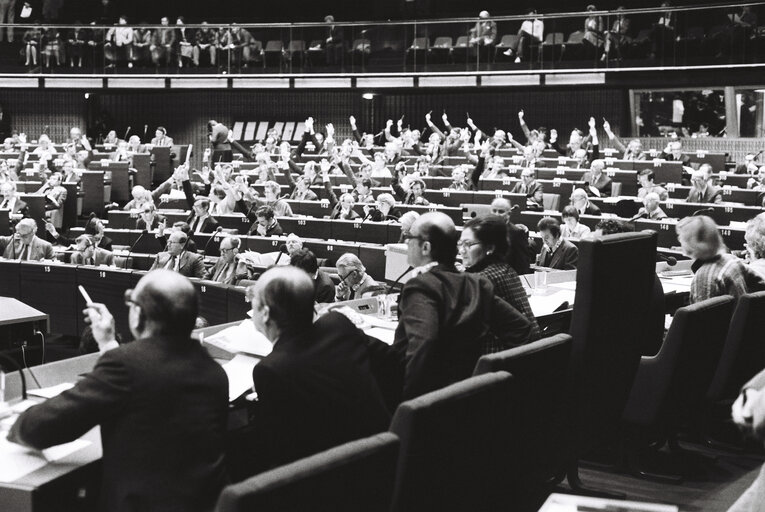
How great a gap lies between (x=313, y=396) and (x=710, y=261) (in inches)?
104

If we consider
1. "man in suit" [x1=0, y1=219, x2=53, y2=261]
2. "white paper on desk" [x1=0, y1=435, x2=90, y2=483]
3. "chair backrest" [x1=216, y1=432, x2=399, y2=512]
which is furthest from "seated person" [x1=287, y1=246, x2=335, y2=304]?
"man in suit" [x1=0, y1=219, x2=53, y2=261]

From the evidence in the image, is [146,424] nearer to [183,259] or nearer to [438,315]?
[438,315]

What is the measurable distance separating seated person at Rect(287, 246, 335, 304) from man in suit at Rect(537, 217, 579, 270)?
185 centimetres

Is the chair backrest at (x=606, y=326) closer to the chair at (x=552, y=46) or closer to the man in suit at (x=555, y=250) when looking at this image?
the man in suit at (x=555, y=250)

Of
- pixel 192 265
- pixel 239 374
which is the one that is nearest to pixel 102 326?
pixel 239 374

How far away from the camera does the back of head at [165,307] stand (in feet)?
7.91

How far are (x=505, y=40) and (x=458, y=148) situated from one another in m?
2.21

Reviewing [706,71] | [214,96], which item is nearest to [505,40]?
[706,71]

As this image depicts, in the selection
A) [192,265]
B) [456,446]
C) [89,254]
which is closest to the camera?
[456,446]

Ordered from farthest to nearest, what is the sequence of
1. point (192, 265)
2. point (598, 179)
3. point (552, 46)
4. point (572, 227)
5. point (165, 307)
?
point (552, 46), point (598, 179), point (572, 227), point (192, 265), point (165, 307)

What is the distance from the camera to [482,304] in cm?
311

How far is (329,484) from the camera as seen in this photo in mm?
1661

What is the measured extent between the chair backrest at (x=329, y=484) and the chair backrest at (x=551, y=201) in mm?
9986

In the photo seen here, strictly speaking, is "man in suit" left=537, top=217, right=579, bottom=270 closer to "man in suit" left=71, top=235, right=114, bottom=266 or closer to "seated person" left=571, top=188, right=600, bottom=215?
Answer: "seated person" left=571, top=188, right=600, bottom=215
